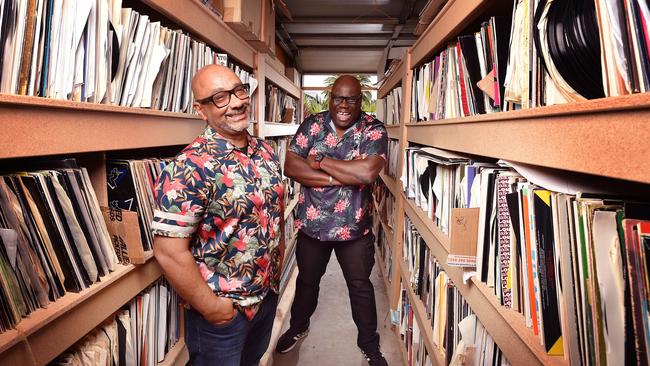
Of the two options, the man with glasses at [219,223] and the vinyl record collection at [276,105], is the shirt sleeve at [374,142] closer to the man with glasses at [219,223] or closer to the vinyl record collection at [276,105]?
the man with glasses at [219,223]

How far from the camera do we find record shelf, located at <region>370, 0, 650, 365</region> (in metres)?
0.43

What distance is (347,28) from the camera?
3.88 meters

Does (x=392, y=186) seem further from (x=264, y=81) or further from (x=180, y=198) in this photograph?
(x=180, y=198)

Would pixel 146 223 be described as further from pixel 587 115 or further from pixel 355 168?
pixel 587 115

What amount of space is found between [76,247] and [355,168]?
1.27 m

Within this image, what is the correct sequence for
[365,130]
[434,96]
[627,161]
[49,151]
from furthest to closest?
1. [365,130]
2. [434,96]
3. [49,151]
4. [627,161]

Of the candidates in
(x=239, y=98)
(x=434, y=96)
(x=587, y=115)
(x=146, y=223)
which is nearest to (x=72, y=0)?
(x=239, y=98)

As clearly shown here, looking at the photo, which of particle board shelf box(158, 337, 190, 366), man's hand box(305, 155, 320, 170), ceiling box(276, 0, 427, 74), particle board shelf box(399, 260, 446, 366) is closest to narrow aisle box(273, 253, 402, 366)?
particle board shelf box(399, 260, 446, 366)

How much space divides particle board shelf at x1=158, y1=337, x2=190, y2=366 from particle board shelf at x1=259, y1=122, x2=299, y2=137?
5.11 ft

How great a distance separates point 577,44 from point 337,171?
4.58 feet

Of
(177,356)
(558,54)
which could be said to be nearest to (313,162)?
(177,356)

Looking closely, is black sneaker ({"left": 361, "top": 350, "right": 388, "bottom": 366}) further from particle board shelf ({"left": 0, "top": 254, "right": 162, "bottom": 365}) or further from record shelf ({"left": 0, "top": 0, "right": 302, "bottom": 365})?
particle board shelf ({"left": 0, "top": 254, "right": 162, "bottom": 365})

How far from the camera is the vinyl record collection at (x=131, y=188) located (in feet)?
3.78

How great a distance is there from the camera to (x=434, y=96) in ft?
5.25
